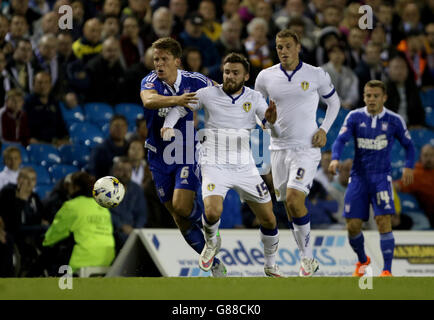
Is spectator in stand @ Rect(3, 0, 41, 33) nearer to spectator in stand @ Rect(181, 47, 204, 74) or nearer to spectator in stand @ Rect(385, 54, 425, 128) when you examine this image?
spectator in stand @ Rect(181, 47, 204, 74)

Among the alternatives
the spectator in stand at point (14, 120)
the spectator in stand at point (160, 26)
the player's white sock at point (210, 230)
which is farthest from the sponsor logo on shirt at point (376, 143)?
the spectator in stand at point (14, 120)

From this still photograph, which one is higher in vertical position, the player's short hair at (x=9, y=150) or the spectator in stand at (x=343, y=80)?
the spectator in stand at (x=343, y=80)

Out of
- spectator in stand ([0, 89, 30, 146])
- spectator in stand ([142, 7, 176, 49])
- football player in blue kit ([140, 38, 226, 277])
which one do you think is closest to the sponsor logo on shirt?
football player in blue kit ([140, 38, 226, 277])

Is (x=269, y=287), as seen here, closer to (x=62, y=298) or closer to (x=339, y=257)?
(x=62, y=298)

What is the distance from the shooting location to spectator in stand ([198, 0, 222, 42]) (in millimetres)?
13078

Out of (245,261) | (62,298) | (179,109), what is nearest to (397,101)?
(245,261)

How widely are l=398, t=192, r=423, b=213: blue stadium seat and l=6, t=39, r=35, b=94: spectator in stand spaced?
217 inches

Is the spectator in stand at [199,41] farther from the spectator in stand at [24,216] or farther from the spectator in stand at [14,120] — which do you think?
the spectator in stand at [24,216]

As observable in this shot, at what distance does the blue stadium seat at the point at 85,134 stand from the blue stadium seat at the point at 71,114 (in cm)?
7

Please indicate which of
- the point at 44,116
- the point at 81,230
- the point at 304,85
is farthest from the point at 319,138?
the point at 44,116

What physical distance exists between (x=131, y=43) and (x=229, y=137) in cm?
441

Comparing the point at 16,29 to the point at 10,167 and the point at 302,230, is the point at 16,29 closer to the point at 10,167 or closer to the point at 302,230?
the point at 10,167

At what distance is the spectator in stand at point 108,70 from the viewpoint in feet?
37.3

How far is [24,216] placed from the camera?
1009 centimetres
